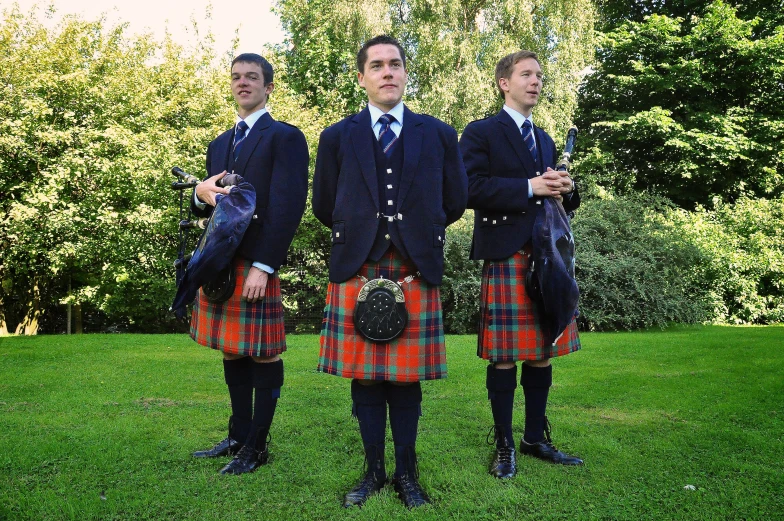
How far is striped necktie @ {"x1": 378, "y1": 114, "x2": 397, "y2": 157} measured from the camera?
265 cm

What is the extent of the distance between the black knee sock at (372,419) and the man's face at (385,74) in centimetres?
117

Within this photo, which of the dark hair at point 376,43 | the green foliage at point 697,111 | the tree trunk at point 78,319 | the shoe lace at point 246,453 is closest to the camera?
the dark hair at point 376,43

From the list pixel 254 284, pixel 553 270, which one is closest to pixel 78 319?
pixel 254 284

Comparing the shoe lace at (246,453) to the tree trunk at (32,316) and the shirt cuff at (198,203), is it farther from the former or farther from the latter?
the tree trunk at (32,316)

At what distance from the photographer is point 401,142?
104 inches

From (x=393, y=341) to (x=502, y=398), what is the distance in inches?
30.3

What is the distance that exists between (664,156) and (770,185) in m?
2.71

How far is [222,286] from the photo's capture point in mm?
2910

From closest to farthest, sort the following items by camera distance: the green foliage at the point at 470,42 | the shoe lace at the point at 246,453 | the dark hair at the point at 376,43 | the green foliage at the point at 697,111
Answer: the dark hair at the point at 376,43, the shoe lace at the point at 246,453, the green foliage at the point at 697,111, the green foliage at the point at 470,42

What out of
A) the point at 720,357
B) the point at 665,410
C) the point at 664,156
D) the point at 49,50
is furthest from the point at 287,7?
the point at 665,410

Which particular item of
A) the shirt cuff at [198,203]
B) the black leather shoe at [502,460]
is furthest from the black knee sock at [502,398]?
the shirt cuff at [198,203]

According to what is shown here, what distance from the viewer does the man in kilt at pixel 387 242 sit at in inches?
101

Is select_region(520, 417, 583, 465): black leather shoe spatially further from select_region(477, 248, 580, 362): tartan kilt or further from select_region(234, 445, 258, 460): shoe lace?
select_region(234, 445, 258, 460): shoe lace

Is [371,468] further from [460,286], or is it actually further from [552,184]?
[460,286]
